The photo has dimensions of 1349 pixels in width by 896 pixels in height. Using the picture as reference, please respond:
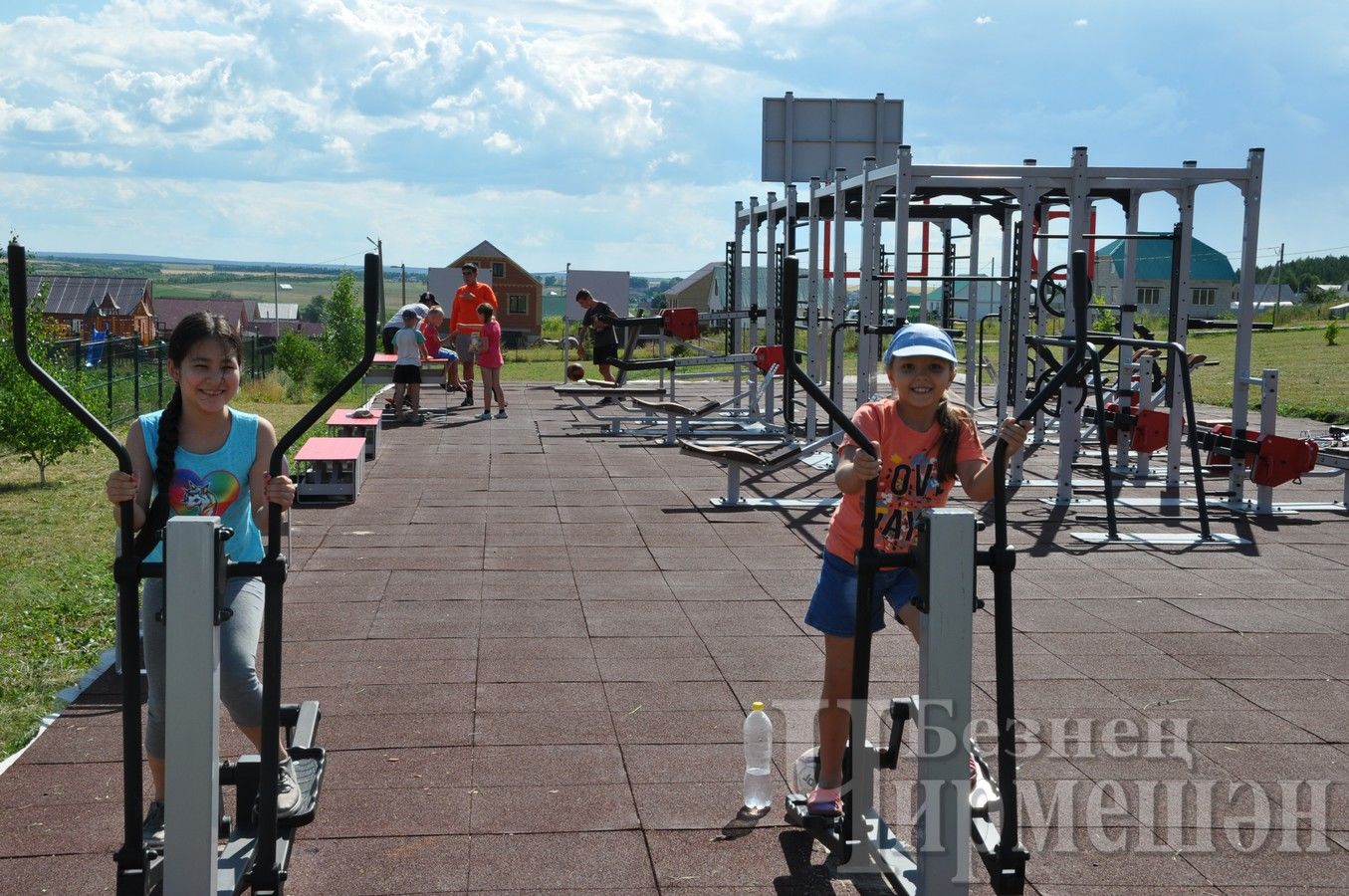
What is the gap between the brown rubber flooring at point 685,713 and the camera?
3900 millimetres

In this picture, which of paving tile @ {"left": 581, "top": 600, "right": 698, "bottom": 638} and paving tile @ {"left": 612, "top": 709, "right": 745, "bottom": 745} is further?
paving tile @ {"left": 581, "top": 600, "right": 698, "bottom": 638}

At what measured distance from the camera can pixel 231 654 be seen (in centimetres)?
361

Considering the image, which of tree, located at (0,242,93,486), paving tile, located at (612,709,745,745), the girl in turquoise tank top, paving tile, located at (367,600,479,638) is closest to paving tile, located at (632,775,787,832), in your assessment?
paving tile, located at (612,709,745,745)

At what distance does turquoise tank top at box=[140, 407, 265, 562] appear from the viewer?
366cm

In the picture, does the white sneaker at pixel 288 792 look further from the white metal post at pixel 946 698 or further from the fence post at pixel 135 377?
the fence post at pixel 135 377

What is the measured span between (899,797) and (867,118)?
1320cm

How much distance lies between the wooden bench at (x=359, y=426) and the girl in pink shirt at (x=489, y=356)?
3892 mm

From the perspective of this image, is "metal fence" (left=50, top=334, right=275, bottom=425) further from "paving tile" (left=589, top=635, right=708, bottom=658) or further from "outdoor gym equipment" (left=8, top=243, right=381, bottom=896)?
"outdoor gym equipment" (left=8, top=243, right=381, bottom=896)

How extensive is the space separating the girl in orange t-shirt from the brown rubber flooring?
0.52 meters

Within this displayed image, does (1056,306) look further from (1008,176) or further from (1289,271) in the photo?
(1289,271)

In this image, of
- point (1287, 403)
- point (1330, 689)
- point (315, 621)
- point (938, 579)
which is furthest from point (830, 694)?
point (1287, 403)

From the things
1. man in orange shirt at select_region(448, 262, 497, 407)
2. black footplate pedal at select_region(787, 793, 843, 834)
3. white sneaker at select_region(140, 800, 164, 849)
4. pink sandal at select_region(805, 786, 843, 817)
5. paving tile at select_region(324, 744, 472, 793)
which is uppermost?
man in orange shirt at select_region(448, 262, 497, 407)

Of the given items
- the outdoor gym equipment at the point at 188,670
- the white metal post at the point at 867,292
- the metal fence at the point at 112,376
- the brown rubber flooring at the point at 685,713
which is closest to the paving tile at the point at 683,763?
the brown rubber flooring at the point at 685,713

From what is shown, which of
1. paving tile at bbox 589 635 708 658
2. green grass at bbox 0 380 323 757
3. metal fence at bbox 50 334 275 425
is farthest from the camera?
metal fence at bbox 50 334 275 425
